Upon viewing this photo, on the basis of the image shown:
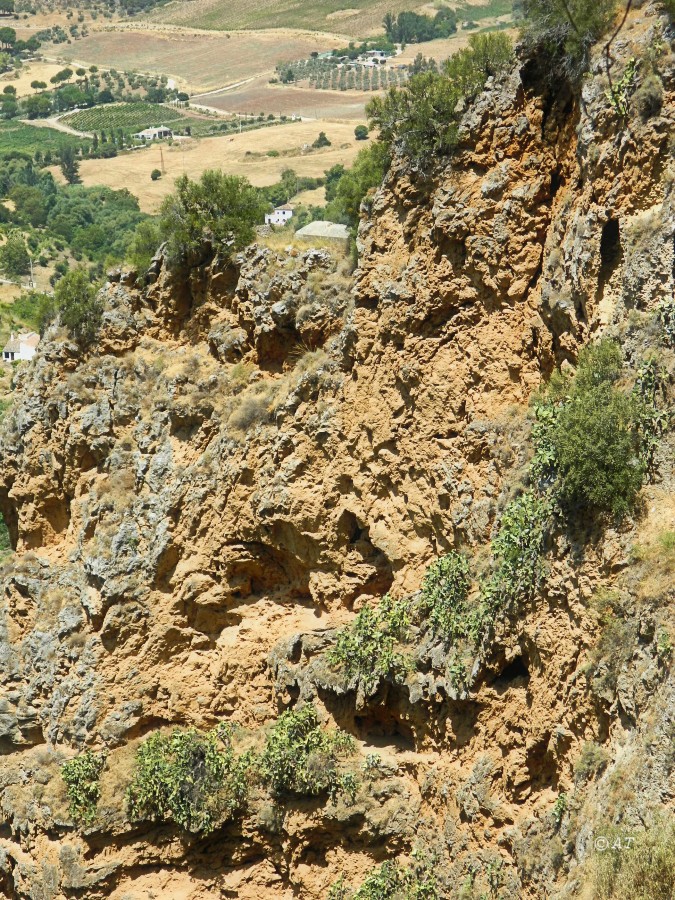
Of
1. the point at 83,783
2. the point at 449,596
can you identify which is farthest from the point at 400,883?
the point at 83,783

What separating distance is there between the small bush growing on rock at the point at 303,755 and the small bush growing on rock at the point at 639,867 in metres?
6.69

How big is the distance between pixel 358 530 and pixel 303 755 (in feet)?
12.1

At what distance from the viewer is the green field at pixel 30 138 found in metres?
109

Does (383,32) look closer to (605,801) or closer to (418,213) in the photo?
(418,213)

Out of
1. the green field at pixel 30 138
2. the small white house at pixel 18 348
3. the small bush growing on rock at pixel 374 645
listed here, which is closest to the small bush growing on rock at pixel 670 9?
the small bush growing on rock at pixel 374 645

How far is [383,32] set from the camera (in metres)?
133

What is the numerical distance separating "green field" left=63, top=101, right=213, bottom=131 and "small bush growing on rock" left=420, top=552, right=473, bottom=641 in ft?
332

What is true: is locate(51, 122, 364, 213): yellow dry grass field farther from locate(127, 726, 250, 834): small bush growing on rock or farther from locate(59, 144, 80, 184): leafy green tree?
locate(127, 726, 250, 834): small bush growing on rock

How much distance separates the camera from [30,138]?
4515 inches

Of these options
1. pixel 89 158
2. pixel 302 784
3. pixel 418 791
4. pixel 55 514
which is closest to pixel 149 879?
pixel 302 784

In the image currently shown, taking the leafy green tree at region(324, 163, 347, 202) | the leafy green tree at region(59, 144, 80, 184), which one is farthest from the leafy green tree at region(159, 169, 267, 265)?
the leafy green tree at region(59, 144, 80, 184)

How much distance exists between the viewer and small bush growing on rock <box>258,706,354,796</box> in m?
16.7

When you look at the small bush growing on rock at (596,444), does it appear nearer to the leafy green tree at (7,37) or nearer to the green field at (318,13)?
the green field at (318,13)

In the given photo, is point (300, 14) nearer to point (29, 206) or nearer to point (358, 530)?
point (29, 206)
